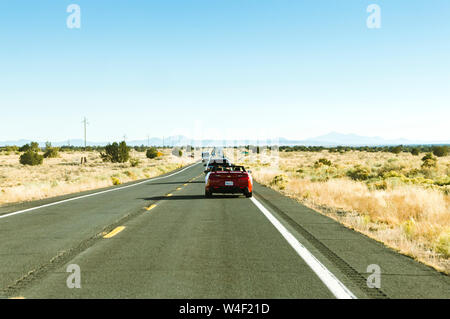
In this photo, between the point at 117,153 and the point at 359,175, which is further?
the point at 117,153

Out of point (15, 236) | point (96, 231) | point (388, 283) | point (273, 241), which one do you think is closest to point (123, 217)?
point (96, 231)

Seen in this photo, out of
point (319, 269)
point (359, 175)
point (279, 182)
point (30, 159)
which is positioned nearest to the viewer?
point (319, 269)

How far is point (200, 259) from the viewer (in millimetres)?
7176

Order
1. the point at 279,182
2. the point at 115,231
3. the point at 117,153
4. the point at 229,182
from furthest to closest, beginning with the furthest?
the point at 117,153, the point at 279,182, the point at 229,182, the point at 115,231

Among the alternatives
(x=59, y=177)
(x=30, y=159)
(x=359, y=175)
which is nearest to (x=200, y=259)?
(x=359, y=175)

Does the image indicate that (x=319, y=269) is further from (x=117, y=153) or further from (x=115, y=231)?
(x=117, y=153)

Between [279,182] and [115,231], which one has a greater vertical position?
[115,231]

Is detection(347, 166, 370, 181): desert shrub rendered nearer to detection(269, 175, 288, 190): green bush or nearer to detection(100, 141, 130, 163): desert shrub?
detection(269, 175, 288, 190): green bush

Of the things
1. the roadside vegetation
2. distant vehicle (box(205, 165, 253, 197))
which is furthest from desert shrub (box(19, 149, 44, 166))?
distant vehicle (box(205, 165, 253, 197))

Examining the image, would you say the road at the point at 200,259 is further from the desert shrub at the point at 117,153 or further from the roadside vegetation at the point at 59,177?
the desert shrub at the point at 117,153

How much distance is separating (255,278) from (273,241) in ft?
9.36

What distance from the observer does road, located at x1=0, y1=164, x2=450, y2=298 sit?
5465 mm

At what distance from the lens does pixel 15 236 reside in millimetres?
9492
